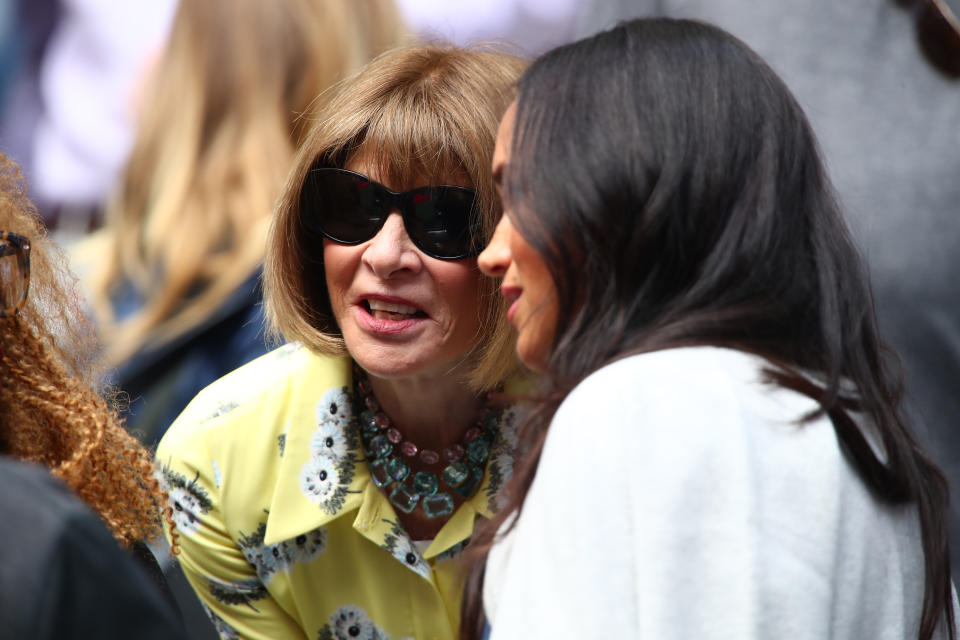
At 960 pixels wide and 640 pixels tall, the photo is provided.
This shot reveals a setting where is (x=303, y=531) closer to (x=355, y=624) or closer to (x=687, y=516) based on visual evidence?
(x=355, y=624)

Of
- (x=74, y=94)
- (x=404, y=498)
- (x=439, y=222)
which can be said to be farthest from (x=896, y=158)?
(x=74, y=94)

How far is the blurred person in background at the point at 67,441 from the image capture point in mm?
792

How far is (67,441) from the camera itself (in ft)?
4.83

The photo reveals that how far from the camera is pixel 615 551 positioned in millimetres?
1071

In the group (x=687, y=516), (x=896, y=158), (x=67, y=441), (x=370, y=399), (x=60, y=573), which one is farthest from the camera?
(x=896, y=158)

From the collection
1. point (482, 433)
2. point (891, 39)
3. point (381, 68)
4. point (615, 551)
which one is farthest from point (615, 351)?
point (891, 39)

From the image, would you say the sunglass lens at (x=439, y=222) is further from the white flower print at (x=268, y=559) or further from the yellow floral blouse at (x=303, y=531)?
the white flower print at (x=268, y=559)

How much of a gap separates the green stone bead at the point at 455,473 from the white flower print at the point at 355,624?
0.32 m

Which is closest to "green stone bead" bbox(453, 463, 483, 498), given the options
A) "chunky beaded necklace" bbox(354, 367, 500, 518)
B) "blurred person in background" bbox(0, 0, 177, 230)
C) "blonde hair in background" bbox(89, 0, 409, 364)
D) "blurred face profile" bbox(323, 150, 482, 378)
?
"chunky beaded necklace" bbox(354, 367, 500, 518)

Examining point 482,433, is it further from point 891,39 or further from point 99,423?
point 891,39

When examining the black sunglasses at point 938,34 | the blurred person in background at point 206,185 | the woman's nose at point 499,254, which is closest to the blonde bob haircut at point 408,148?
the woman's nose at point 499,254

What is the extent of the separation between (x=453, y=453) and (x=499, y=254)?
804mm

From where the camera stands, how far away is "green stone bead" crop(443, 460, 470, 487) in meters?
2.14

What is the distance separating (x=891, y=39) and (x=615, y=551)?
2.18m
